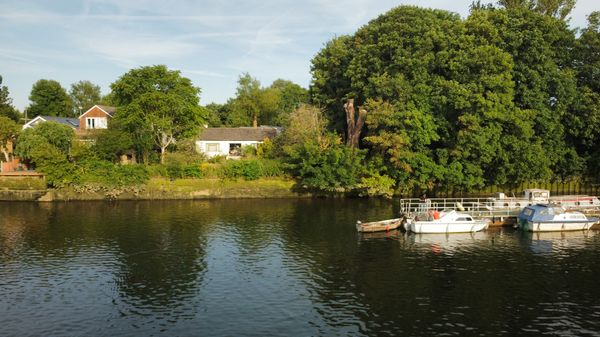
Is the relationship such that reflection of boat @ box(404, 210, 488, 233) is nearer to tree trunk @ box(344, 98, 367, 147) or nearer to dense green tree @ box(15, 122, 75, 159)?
tree trunk @ box(344, 98, 367, 147)

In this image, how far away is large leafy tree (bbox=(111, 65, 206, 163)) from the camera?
7669cm

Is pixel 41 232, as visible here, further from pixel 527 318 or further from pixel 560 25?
pixel 560 25

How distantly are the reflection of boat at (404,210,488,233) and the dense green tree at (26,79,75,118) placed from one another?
120 m

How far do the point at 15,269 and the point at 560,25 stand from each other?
76.3 meters

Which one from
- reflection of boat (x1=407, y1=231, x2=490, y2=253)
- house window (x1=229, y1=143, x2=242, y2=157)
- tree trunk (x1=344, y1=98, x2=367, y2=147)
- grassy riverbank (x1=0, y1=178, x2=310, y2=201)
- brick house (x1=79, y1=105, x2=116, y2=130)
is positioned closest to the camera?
reflection of boat (x1=407, y1=231, x2=490, y2=253)

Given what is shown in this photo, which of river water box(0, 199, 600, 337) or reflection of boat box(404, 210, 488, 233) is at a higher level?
reflection of boat box(404, 210, 488, 233)

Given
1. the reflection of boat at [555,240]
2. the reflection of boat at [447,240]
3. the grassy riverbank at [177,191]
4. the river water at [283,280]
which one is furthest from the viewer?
the grassy riverbank at [177,191]

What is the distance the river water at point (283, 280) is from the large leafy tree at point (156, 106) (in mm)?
25119

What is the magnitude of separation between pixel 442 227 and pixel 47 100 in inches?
4874

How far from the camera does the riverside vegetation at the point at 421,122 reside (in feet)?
223

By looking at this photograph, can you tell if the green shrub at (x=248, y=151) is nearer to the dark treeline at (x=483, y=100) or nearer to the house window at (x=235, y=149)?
the house window at (x=235, y=149)

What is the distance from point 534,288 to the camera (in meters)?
33.5

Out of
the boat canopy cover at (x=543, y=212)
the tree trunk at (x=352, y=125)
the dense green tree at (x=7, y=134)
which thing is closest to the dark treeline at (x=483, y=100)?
the tree trunk at (x=352, y=125)

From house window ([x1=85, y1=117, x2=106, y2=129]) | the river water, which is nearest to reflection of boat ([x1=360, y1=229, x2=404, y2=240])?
the river water
